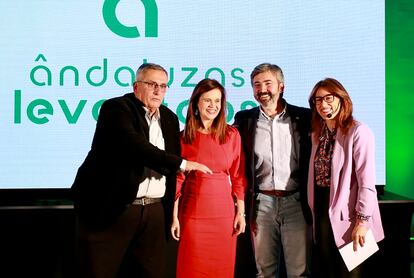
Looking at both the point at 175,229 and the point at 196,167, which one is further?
the point at 175,229

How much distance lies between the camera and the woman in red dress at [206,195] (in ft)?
7.39

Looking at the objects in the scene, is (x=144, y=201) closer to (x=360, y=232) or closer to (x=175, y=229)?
(x=175, y=229)

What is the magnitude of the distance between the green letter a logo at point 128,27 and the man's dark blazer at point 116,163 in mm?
1158

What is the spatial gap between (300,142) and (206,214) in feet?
2.18

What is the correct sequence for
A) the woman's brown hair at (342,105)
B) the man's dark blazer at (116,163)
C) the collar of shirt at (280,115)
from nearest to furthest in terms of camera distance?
the man's dark blazer at (116,163), the woman's brown hair at (342,105), the collar of shirt at (280,115)

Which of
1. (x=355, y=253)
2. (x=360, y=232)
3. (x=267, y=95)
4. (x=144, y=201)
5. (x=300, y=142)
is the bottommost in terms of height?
(x=355, y=253)

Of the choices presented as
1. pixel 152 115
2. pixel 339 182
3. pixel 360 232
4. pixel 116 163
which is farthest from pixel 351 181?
pixel 116 163

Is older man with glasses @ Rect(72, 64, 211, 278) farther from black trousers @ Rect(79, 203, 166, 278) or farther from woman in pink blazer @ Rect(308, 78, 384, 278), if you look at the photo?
woman in pink blazer @ Rect(308, 78, 384, 278)

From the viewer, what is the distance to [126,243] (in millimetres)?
2154

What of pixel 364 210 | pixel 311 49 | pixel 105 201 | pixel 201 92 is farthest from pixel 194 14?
pixel 364 210

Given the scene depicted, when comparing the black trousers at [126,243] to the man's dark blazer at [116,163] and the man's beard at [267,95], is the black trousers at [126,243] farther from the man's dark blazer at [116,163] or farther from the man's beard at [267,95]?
the man's beard at [267,95]

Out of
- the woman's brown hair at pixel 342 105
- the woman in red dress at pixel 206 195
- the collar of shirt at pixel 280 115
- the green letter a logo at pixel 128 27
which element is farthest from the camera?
the green letter a logo at pixel 128 27

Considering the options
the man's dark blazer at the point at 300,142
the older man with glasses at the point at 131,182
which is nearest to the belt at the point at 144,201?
the older man with glasses at the point at 131,182

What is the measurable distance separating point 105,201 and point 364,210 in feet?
4.08
